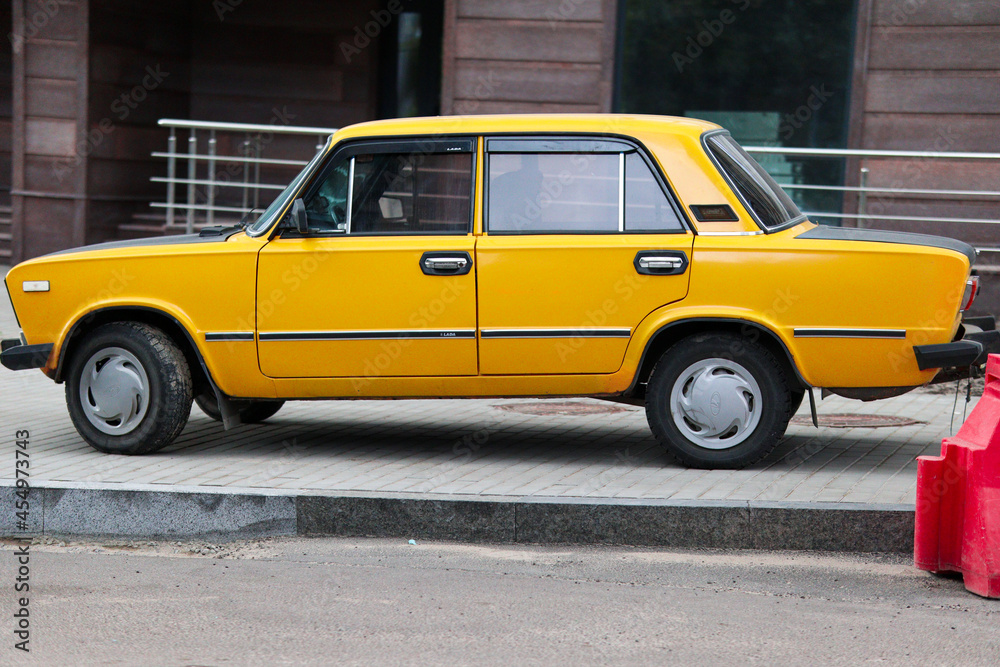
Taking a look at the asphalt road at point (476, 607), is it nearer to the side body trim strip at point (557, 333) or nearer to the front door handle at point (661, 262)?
the side body trim strip at point (557, 333)

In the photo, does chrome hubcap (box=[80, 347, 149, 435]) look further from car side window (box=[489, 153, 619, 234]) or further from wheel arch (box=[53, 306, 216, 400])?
car side window (box=[489, 153, 619, 234])

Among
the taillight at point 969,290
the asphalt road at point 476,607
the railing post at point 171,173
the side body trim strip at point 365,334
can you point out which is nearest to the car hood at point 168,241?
the side body trim strip at point 365,334

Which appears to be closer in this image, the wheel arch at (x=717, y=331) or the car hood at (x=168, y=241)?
the wheel arch at (x=717, y=331)

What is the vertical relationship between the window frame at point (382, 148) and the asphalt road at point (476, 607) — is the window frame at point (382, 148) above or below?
above

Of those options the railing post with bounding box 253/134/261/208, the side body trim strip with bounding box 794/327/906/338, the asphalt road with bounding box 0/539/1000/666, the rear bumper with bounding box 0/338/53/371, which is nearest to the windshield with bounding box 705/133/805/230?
the side body trim strip with bounding box 794/327/906/338

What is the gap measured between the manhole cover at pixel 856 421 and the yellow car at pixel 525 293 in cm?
137

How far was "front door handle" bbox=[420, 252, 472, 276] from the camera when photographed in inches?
256

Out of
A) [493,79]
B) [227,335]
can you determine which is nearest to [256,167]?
[493,79]

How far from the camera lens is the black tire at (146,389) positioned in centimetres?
679

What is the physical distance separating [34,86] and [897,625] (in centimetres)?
1363

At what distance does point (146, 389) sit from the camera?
6.84 meters

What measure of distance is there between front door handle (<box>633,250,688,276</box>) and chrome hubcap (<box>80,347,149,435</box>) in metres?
2.64

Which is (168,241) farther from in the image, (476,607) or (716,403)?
(476,607)

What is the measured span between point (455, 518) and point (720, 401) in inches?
61.7
